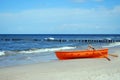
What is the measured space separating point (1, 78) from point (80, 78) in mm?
3615

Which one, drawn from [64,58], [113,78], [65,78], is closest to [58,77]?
[65,78]

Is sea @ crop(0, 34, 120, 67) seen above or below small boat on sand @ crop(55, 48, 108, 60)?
below

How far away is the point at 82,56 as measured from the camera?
799 inches

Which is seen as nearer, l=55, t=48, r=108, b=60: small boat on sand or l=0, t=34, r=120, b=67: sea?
l=55, t=48, r=108, b=60: small boat on sand

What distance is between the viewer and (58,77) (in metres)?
11.7

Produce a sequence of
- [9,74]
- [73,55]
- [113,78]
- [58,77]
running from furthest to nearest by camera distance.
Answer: [73,55], [9,74], [58,77], [113,78]

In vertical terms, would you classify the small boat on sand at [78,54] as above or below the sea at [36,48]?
above

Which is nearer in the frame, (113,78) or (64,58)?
(113,78)

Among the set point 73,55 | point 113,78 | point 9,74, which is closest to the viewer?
point 113,78

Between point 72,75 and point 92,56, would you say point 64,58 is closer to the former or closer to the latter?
point 92,56

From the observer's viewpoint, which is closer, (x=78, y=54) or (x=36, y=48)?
(x=78, y=54)

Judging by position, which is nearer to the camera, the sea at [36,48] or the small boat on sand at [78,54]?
the small boat on sand at [78,54]

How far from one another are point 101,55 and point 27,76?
971 centimetres

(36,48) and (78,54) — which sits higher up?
(78,54)
